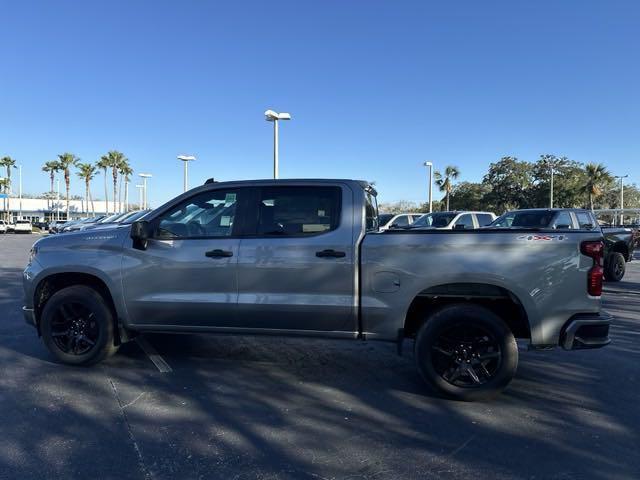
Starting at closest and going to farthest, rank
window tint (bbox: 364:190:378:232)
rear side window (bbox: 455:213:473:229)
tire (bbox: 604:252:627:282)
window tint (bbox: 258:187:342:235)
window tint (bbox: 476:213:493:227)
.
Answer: window tint (bbox: 258:187:342:235), window tint (bbox: 364:190:378:232), tire (bbox: 604:252:627:282), rear side window (bbox: 455:213:473:229), window tint (bbox: 476:213:493:227)

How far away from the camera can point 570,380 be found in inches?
193

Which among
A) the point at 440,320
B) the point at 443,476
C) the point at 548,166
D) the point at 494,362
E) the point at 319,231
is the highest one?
the point at 548,166

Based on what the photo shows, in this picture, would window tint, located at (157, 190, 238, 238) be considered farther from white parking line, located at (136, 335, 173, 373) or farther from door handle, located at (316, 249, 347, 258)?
white parking line, located at (136, 335, 173, 373)

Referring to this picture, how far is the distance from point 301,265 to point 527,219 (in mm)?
9261

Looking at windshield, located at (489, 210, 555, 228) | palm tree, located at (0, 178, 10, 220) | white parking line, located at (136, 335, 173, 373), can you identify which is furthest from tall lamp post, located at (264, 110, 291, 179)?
palm tree, located at (0, 178, 10, 220)

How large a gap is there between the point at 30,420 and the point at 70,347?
138 centimetres

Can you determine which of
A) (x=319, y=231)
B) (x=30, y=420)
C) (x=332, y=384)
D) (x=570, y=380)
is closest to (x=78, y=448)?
(x=30, y=420)

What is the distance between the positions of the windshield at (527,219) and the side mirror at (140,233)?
9415 mm

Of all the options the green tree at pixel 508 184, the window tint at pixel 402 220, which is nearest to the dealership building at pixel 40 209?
the green tree at pixel 508 184

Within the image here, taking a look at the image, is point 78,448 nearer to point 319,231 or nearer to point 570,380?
point 319,231

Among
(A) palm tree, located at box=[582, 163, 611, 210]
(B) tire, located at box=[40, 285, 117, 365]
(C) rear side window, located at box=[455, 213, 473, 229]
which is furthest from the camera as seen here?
(A) palm tree, located at box=[582, 163, 611, 210]

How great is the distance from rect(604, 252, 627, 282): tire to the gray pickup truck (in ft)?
29.2

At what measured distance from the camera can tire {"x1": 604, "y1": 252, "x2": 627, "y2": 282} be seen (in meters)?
11.9

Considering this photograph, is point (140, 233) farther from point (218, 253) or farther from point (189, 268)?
point (218, 253)
